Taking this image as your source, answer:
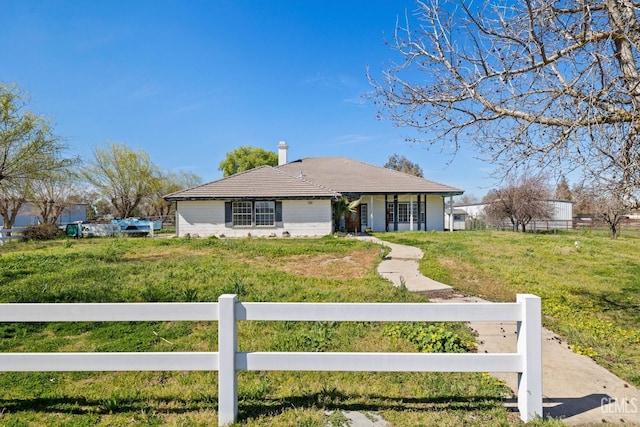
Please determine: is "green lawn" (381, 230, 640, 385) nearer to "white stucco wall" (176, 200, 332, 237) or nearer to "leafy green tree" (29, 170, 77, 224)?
"white stucco wall" (176, 200, 332, 237)

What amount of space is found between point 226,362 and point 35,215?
37581 millimetres

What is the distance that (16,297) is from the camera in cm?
617

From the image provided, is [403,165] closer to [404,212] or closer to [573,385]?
[404,212]

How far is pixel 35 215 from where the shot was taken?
29.7m

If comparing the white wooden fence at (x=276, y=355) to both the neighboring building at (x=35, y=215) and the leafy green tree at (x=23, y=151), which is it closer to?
the leafy green tree at (x=23, y=151)

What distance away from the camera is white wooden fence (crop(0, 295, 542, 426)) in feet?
8.38

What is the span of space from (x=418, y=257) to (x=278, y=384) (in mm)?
8884

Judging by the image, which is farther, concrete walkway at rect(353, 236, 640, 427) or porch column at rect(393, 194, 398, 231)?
porch column at rect(393, 194, 398, 231)

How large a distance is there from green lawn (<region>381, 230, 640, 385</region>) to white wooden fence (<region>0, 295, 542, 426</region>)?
80.1 inches

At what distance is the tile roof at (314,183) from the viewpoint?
762 inches

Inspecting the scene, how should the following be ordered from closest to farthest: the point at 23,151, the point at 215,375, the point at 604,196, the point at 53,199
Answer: the point at 215,375, the point at 604,196, the point at 23,151, the point at 53,199

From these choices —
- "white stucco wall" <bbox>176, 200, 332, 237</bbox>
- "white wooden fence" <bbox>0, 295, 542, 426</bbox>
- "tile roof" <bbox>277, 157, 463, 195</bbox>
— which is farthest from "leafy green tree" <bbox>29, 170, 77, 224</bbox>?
"white wooden fence" <bbox>0, 295, 542, 426</bbox>

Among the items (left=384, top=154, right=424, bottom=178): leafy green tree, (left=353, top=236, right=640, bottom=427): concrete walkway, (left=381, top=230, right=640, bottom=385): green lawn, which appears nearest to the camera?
(left=353, top=236, right=640, bottom=427): concrete walkway

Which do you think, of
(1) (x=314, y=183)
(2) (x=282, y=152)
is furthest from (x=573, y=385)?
(2) (x=282, y=152)
